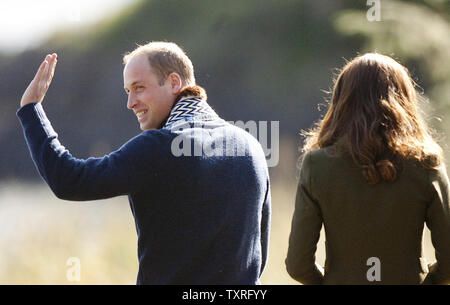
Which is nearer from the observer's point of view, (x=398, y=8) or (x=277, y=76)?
(x=398, y=8)

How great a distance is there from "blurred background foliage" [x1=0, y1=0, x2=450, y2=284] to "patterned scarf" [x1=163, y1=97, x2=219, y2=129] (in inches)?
90.0

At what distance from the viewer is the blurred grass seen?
4320 millimetres

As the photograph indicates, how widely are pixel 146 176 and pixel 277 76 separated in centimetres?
705

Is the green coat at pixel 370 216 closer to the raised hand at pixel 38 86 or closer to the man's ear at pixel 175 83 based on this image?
the man's ear at pixel 175 83

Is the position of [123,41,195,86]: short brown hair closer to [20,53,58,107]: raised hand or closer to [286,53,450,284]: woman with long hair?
[20,53,58,107]: raised hand

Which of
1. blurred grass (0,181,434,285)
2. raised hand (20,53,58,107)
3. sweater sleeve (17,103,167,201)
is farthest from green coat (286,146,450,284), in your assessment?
blurred grass (0,181,434,285)

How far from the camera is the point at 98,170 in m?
1.92

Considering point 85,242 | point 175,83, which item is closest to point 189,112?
point 175,83

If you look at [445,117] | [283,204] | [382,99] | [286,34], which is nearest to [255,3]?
[286,34]

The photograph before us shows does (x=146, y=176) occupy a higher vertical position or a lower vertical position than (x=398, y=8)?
lower

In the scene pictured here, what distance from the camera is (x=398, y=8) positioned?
5918 millimetres

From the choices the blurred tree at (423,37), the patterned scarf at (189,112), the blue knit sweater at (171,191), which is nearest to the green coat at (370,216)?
the blue knit sweater at (171,191)

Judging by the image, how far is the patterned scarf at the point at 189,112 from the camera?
213 cm

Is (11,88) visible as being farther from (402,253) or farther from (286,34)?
(402,253)
